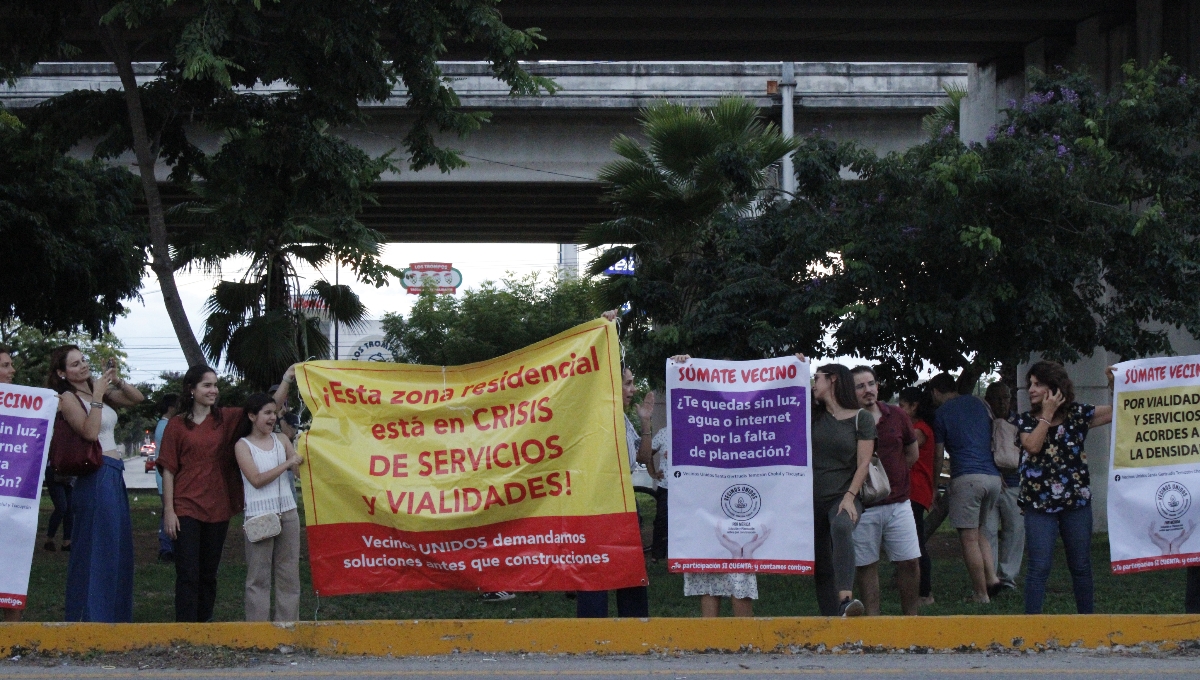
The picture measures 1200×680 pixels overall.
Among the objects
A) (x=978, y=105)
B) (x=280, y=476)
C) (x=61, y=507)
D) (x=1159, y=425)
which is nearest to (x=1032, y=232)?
(x=1159, y=425)

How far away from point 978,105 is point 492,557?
1395cm

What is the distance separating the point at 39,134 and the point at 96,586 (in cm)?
613

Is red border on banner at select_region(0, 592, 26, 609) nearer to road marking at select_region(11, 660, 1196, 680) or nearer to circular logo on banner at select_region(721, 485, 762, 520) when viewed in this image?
road marking at select_region(11, 660, 1196, 680)

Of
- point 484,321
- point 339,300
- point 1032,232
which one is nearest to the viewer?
point 1032,232

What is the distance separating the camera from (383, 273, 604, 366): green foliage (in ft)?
110

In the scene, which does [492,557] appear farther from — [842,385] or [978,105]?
[978,105]

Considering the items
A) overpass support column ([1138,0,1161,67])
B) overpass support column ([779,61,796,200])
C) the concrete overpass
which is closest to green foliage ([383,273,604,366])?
the concrete overpass

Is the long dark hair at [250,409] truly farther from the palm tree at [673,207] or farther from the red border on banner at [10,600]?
the palm tree at [673,207]

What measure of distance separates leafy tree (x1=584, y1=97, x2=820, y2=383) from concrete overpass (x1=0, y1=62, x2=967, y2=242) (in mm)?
8885

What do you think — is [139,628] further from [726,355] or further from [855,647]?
[726,355]

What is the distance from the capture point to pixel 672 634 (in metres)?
7.09

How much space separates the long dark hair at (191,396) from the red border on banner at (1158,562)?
5551 millimetres

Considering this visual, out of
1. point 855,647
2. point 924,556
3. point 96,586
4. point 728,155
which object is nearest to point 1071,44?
point 728,155

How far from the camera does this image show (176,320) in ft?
34.8
